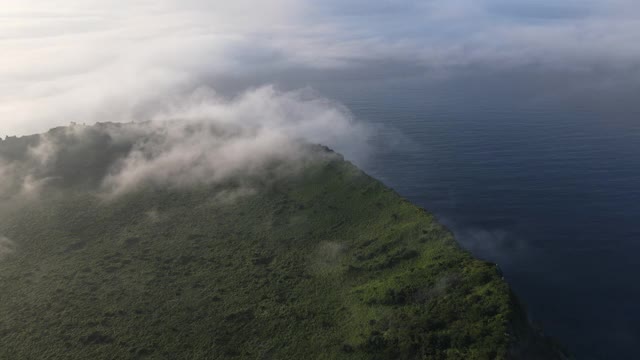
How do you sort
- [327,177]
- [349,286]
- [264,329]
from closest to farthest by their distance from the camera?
[264,329]
[349,286]
[327,177]

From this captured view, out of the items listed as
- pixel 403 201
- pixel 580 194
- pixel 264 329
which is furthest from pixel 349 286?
pixel 580 194

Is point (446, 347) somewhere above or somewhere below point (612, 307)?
above

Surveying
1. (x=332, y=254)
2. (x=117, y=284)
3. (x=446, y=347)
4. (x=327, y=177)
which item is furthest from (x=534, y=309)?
(x=117, y=284)

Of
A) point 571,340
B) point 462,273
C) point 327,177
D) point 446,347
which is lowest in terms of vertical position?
point 571,340

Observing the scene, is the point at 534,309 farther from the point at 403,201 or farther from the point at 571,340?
the point at 403,201

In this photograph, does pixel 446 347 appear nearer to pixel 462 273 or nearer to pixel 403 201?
pixel 462 273

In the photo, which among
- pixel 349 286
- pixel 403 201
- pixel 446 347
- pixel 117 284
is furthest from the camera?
pixel 403 201

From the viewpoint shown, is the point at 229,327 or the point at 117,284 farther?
the point at 117,284
